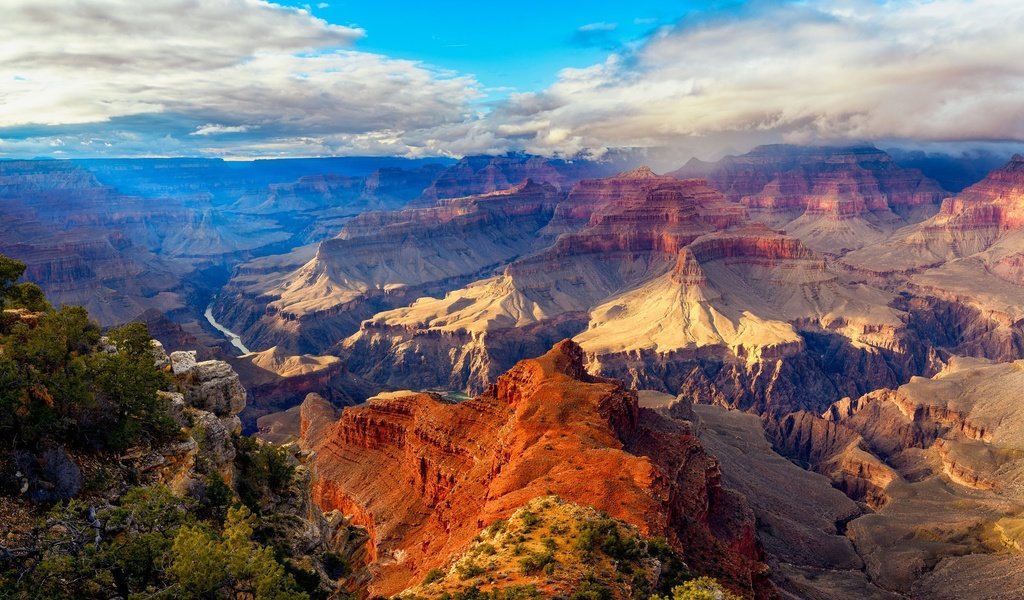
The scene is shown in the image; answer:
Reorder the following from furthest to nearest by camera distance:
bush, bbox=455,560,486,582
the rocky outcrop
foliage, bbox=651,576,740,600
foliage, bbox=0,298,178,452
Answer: bush, bbox=455,560,486,582, the rocky outcrop, foliage, bbox=651,576,740,600, foliage, bbox=0,298,178,452

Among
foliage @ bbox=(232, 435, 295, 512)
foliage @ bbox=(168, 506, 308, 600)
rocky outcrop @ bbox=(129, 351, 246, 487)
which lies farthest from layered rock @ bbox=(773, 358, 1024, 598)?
foliage @ bbox=(168, 506, 308, 600)

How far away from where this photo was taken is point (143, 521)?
82.3ft

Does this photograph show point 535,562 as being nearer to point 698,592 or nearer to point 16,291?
point 698,592

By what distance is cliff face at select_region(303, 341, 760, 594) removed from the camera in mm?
47062

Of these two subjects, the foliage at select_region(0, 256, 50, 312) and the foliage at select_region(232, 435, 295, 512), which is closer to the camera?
the foliage at select_region(232, 435, 295, 512)

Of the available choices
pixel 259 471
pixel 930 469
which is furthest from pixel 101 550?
pixel 930 469

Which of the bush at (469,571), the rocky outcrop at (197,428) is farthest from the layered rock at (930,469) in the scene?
the rocky outcrop at (197,428)

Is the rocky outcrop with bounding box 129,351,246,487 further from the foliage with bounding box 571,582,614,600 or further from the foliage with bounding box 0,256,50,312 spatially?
the foliage with bounding box 571,582,614,600

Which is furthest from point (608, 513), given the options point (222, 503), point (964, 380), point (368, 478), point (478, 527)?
point (964, 380)

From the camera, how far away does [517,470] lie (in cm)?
5162

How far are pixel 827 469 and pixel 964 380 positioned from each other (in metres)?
41.0

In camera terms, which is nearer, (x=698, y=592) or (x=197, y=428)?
(x=698, y=592)

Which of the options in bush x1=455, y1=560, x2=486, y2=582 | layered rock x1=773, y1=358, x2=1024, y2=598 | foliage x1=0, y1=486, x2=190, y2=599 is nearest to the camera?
foliage x1=0, y1=486, x2=190, y2=599

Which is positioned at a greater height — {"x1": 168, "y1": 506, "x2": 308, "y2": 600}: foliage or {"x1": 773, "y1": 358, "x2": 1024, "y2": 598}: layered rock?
{"x1": 168, "y1": 506, "x2": 308, "y2": 600}: foliage
